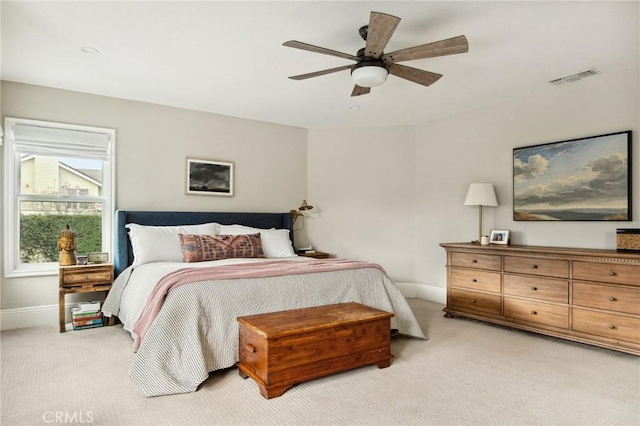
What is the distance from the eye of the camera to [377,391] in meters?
2.62

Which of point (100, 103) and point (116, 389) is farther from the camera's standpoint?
point (100, 103)

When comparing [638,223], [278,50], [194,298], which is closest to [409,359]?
[194,298]

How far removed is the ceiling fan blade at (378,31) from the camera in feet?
7.52

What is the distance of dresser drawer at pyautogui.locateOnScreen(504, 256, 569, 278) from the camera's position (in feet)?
12.0

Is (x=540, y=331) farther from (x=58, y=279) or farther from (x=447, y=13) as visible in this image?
(x=58, y=279)

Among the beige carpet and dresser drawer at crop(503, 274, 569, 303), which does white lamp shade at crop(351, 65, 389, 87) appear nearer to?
the beige carpet

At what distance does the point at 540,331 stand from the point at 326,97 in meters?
3.21

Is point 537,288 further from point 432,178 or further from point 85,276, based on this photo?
point 85,276

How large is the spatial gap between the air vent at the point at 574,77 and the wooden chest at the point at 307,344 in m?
2.86

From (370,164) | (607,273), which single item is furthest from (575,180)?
(370,164)

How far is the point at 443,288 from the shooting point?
17.6 ft

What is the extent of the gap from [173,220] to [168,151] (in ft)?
2.79

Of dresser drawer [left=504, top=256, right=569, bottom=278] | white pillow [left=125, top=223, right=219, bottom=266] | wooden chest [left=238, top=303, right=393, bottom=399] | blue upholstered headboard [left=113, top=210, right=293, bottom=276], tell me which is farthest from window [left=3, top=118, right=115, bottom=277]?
dresser drawer [left=504, top=256, right=569, bottom=278]

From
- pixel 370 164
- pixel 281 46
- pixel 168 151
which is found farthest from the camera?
pixel 370 164
